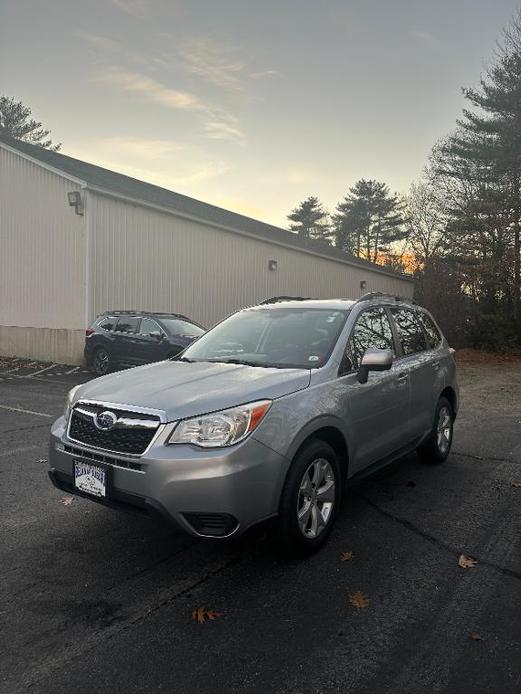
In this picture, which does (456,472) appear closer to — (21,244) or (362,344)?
(362,344)

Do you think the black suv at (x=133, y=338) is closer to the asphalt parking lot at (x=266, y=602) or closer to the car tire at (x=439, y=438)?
the car tire at (x=439, y=438)

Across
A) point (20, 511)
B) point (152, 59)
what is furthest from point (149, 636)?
point (152, 59)

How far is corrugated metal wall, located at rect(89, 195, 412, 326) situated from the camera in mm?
15406

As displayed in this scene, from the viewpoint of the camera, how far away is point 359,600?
301 centimetres

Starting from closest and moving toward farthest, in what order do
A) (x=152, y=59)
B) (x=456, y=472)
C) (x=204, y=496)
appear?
(x=204, y=496) → (x=456, y=472) → (x=152, y=59)

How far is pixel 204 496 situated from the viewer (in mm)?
2910

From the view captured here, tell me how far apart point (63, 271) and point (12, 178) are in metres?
4.10

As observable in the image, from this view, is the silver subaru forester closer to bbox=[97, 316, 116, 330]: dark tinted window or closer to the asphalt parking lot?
the asphalt parking lot

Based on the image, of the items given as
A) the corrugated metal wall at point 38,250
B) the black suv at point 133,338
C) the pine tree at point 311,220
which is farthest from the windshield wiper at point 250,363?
the pine tree at point 311,220

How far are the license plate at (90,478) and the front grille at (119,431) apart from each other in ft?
0.43

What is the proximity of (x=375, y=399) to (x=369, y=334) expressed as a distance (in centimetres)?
61

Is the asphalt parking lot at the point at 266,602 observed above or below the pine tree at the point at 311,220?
below

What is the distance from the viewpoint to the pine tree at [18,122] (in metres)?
46.1

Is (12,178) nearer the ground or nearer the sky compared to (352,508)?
nearer the sky
